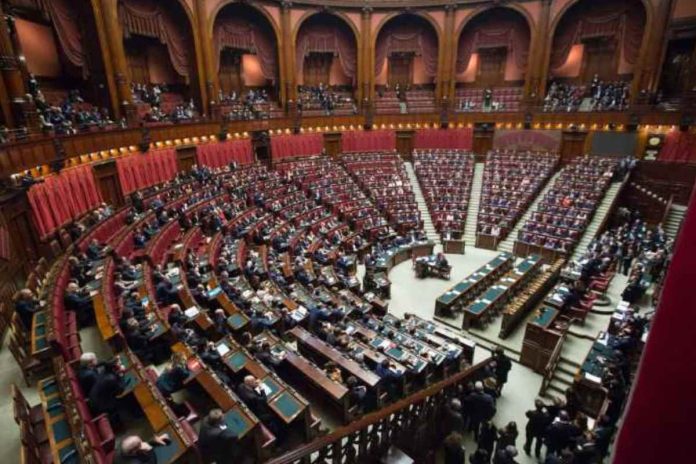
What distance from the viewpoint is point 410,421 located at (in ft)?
16.6

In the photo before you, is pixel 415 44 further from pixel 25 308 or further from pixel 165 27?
pixel 25 308

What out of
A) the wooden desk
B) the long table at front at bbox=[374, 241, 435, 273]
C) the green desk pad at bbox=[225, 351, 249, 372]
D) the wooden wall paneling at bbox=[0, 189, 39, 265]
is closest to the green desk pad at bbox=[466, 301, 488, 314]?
the long table at front at bbox=[374, 241, 435, 273]

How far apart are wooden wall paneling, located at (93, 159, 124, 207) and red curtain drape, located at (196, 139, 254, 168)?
13.7 ft

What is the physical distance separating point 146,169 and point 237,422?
37.5 ft

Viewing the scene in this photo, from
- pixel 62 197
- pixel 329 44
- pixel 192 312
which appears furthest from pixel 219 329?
pixel 329 44

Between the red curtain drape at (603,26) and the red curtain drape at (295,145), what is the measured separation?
1296 centimetres

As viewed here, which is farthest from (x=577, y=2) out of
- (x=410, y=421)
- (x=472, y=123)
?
(x=410, y=421)

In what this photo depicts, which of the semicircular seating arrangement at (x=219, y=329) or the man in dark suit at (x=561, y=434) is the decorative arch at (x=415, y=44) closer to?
the semicircular seating arrangement at (x=219, y=329)

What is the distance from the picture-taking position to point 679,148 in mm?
15070

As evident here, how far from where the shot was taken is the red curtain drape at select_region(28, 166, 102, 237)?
876 cm

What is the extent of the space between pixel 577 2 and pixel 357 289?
61.0 ft

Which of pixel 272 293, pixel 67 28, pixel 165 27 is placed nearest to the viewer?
pixel 272 293

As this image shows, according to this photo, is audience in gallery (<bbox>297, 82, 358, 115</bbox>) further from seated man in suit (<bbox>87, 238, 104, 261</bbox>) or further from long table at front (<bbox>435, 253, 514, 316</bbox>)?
seated man in suit (<bbox>87, 238, 104, 261</bbox>)

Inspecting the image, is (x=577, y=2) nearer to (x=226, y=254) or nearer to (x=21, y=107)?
(x=226, y=254)
